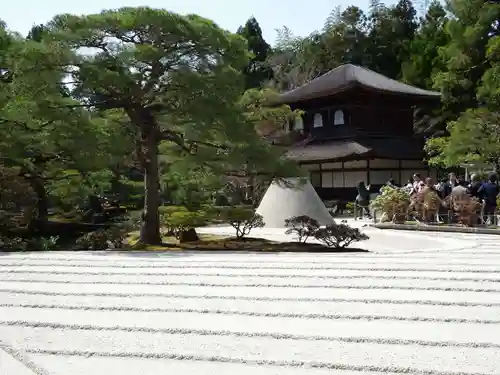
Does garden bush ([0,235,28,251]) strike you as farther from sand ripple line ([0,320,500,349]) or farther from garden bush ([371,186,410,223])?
garden bush ([371,186,410,223])

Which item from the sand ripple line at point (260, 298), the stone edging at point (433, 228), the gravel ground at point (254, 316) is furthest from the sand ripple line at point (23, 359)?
the stone edging at point (433, 228)

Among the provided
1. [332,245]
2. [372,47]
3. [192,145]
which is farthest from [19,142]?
[372,47]

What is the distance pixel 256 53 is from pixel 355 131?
20053mm

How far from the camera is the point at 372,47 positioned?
38.4 metres

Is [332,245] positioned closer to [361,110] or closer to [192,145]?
[192,145]

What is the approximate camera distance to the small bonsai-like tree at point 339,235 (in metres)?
9.76

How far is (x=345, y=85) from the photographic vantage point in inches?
905

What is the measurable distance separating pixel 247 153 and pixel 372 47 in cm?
3099

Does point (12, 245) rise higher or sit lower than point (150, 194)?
lower

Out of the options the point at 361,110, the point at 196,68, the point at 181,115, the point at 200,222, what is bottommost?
the point at 200,222

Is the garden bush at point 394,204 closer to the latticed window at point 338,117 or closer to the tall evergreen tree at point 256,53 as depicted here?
the latticed window at point 338,117

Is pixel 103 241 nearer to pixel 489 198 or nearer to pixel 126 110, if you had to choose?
pixel 126 110

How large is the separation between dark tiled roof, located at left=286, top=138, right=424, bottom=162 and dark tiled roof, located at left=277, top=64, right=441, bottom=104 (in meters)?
1.97

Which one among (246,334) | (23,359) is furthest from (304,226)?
(23,359)
